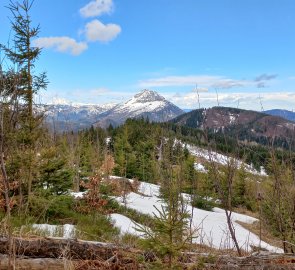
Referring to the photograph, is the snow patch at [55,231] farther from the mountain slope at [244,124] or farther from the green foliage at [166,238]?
the mountain slope at [244,124]

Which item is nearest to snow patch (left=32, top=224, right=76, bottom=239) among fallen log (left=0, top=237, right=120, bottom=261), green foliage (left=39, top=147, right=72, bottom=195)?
fallen log (left=0, top=237, right=120, bottom=261)

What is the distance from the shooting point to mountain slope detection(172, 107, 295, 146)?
537cm

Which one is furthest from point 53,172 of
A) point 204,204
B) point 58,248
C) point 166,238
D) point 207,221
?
point 204,204

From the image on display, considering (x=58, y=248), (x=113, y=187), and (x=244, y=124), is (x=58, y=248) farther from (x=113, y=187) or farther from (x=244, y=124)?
(x=113, y=187)

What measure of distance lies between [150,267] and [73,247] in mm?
984

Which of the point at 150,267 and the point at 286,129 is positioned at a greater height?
the point at 286,129

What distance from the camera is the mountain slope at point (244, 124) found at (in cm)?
537

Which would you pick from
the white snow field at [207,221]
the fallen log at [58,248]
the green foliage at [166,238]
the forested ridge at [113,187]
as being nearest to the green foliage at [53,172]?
the forested ridge at [113,187]

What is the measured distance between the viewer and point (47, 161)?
11922mm

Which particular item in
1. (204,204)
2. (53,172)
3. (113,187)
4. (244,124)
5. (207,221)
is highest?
(244,124)

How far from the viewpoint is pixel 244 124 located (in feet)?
19.6

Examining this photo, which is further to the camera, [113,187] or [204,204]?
[204,204]

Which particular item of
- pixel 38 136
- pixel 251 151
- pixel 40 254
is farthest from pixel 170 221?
pixel 38 136

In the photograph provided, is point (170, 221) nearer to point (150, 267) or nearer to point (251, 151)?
point (150, 267)
